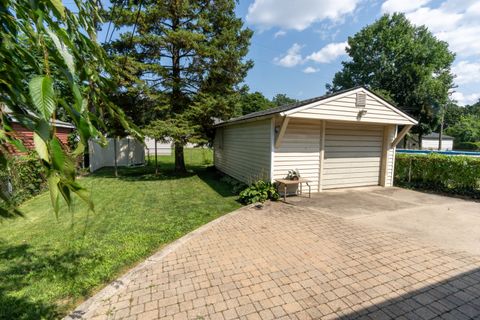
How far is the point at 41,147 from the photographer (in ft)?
2.22

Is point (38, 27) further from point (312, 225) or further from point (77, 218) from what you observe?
point (77, 218)

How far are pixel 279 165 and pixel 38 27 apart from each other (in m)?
6.57

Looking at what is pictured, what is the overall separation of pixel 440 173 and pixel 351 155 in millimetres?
2947

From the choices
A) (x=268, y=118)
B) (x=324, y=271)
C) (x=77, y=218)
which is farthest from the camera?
(x=268, y=118)

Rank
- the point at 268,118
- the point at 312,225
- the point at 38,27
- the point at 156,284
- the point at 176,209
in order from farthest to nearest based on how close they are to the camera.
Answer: the point at 268,118, the point at 176,209, the point at 312,225, the point at 156,284, the point at 38,27

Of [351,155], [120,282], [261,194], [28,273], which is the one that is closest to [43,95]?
[120,282]

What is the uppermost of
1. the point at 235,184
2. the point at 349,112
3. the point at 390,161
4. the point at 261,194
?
the point at 349,112

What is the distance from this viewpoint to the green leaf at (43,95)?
682 mm

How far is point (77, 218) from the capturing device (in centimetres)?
578

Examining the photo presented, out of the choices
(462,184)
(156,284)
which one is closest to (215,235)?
(156,284)

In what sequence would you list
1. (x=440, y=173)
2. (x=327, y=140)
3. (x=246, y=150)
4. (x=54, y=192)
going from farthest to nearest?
(x=246, y=150), (x=440, y=173), (x=327, y=140), (x=54, y=192)

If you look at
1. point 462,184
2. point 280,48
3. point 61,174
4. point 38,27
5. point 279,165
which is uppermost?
point 280,48

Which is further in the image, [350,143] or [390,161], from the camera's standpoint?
[390,161]

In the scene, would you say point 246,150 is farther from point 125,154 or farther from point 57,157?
point 125,154
